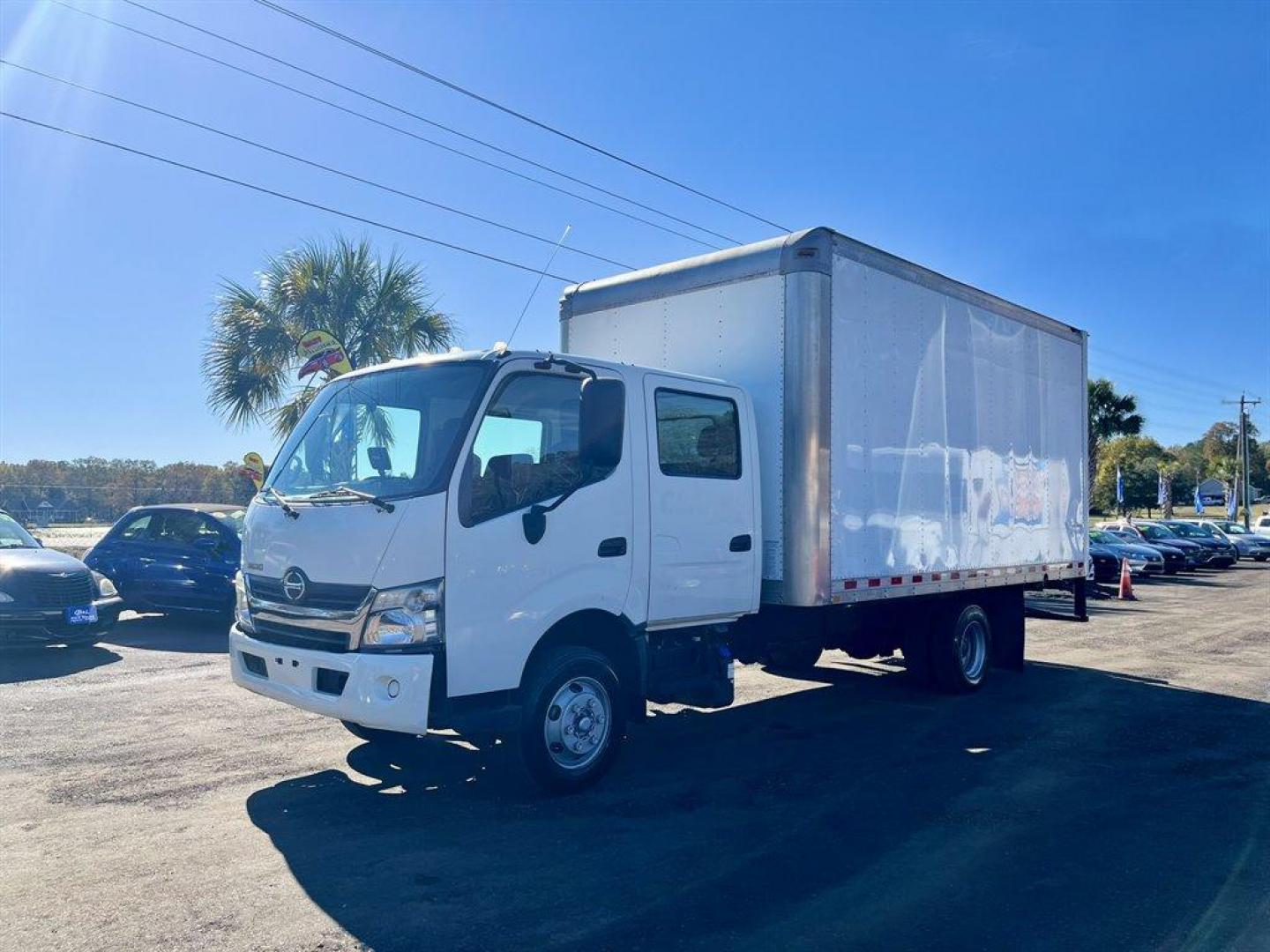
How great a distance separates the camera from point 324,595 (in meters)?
5.61

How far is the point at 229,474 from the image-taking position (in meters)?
36.1

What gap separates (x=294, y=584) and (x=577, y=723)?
1.87 m

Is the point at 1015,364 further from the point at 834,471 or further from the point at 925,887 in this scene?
the point at 925,887

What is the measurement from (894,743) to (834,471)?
2.20 meters

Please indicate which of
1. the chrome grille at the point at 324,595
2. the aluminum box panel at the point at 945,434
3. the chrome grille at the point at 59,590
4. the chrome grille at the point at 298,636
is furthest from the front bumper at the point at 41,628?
the aluminum box panel at the point at 945,434

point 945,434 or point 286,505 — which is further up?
point 945,434

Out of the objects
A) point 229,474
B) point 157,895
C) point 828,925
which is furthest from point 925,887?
point 229,474

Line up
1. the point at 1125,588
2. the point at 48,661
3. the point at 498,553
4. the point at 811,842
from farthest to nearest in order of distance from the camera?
the point at 1125,588
the point at 48,661
the point at 498,553
the point at 811,842

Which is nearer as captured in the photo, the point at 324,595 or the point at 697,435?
the point at 324,595

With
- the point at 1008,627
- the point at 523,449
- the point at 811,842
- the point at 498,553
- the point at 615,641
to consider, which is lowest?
the point at 811,842

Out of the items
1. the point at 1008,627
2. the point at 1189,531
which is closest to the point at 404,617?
the point at 1008,627

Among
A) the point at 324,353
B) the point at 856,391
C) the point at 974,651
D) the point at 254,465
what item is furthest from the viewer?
the point at 254,465

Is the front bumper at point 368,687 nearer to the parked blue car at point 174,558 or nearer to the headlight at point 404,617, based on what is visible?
the headlight at point 404,617

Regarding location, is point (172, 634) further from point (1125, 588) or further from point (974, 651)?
point (1125, 588)
